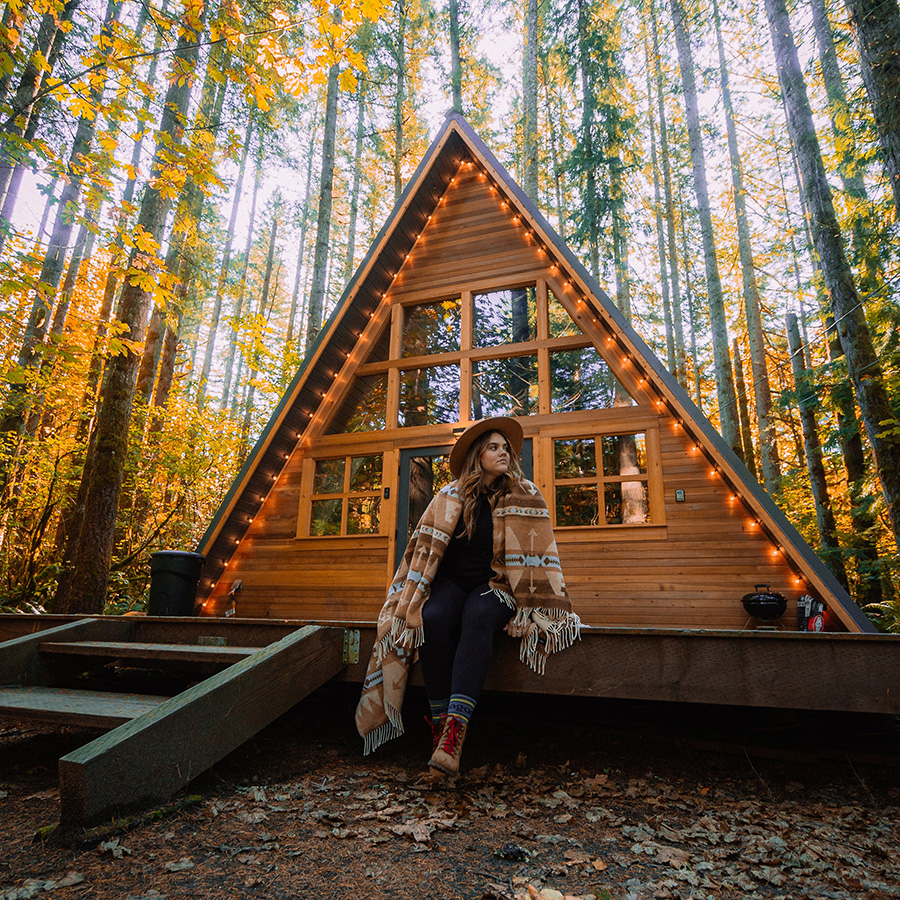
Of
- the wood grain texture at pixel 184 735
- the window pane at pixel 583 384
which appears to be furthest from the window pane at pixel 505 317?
the wood grain texture at pixel 184 735

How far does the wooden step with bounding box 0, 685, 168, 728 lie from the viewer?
227 cm

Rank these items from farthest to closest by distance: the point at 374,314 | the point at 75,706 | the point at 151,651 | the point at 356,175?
the point at 356,175
the point at 374,314
the point at 151,651
the point at 75,706

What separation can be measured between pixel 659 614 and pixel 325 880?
182 inches

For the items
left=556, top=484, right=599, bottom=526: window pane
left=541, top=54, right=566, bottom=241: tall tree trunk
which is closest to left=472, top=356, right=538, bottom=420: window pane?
left=556, top=484, right=599, bottom=526: window pane

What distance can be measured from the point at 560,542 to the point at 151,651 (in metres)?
4.15

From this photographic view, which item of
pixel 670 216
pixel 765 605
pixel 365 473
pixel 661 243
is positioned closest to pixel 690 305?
pixel 661 243

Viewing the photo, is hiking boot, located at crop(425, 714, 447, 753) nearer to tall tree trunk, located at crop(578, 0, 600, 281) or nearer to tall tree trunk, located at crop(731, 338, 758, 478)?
tall tree trunk, located at crop(731, 338, 758, 478)

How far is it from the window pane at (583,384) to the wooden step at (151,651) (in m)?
4.52

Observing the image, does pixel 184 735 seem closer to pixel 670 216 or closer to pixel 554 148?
pixel 670 216

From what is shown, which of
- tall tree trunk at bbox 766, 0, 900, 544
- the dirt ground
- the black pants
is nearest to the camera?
the dirt ground

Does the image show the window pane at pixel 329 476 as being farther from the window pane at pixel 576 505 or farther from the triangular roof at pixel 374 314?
the window pane at pixel 576 505

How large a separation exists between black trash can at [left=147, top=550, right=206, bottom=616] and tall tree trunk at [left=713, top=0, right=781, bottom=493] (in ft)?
33.9

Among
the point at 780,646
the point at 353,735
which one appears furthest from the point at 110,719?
the point at 780,646

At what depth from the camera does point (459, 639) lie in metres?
2.68
